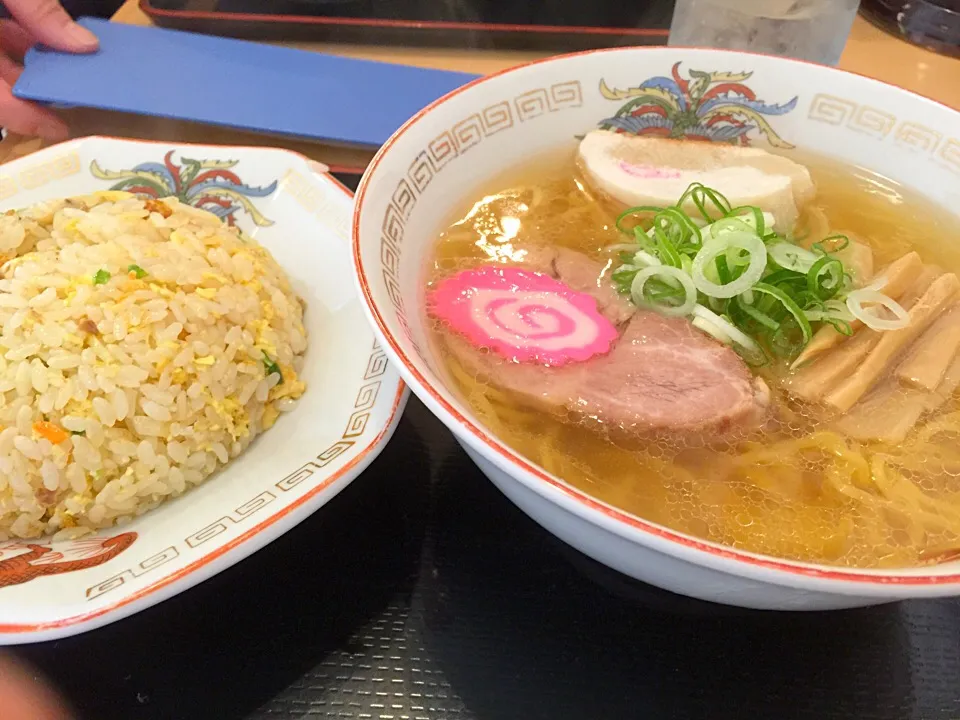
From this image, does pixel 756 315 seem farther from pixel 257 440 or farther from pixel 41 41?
pixel 41 41

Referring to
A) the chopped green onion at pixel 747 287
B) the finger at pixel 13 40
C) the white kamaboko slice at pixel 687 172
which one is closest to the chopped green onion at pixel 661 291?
the chopped green onion at pixel 747 287

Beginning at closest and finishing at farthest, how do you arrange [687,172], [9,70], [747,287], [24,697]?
[24,697], [747,287], [687,172], [9,70]

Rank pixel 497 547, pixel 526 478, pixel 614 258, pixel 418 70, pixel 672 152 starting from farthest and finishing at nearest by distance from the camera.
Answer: pixel 418 70, pixel 672 152, pixel 614 258, pixel 497 547, pixel 526 478

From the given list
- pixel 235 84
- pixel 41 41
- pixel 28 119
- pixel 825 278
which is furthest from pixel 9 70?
pixel 825 278

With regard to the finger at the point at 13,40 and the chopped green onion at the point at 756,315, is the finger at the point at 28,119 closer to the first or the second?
the finger at the point at 13,40

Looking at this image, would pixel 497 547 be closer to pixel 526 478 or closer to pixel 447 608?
pixel 447 608

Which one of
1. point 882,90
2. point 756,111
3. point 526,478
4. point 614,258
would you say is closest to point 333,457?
point 526,478
